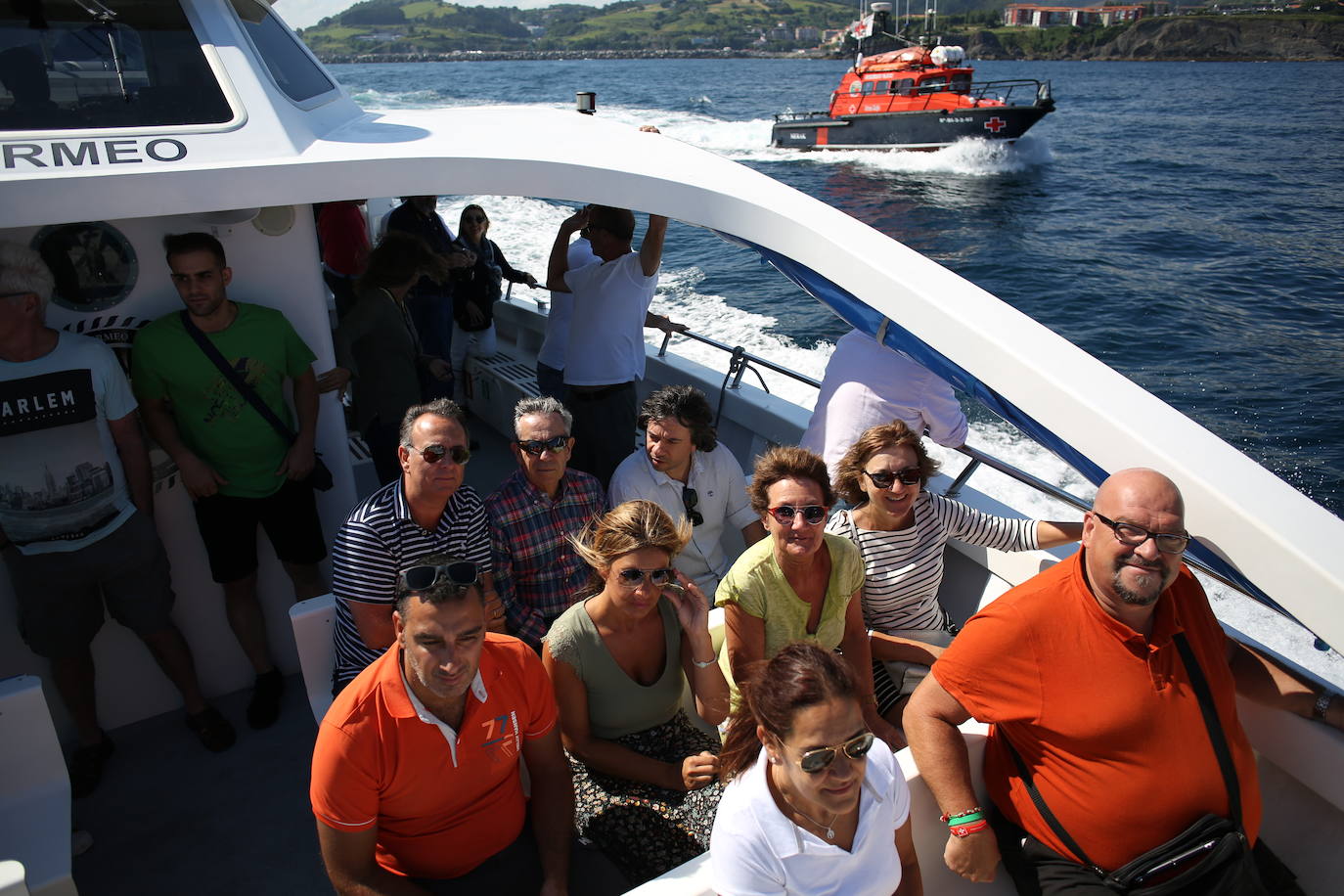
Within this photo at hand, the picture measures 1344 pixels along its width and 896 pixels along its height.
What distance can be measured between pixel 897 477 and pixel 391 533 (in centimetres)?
136

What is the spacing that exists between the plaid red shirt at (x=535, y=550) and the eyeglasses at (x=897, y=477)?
2.71 ft

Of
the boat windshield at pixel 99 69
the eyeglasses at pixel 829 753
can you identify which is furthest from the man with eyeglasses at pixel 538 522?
the boat windshield at pixel 99 69

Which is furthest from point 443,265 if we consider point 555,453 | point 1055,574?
point 1055,574

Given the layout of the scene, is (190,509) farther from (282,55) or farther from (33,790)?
(282,55)

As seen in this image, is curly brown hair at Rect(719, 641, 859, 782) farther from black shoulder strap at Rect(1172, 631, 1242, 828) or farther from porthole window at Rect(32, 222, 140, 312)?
porthole window at Rect(32, 222, 140, 312)

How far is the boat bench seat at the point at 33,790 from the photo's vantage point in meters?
2.08

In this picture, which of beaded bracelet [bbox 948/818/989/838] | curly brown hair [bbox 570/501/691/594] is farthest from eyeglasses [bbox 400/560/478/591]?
→ beaded bracelet [bbox 948/818/989/838]

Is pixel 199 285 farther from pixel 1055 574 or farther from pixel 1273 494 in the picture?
pixel 1273 494

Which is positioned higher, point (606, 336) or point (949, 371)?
point (949, 371)

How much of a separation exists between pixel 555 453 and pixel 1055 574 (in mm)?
1349

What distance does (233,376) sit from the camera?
2.77 meters

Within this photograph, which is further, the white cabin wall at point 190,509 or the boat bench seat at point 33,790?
the white cabin wall at point 190,509

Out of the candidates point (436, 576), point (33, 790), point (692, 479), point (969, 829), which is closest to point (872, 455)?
point (692, 479)

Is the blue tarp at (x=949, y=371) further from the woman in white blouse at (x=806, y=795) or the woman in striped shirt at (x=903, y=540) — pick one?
the woman in white blouse at (x=806, y=795)
